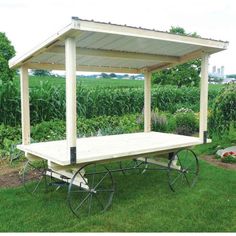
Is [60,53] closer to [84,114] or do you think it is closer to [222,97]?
[222,97]

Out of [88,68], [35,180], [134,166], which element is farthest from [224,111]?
[35,180]

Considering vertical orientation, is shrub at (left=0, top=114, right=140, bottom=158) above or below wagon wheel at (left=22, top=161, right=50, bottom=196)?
above

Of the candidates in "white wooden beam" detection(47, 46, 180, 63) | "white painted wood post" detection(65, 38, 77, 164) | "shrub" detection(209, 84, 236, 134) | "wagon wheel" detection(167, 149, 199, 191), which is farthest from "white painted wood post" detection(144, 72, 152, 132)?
"white painted wood post" detection(65, 38, 77, 164)

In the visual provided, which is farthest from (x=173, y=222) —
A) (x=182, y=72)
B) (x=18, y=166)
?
(x=182, y=72)

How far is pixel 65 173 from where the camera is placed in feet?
15.4

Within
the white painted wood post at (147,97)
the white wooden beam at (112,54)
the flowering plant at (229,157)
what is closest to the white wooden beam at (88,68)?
the white painted wood post at (147,97)

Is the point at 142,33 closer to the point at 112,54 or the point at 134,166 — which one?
the point at 112,54

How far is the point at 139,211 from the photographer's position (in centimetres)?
452

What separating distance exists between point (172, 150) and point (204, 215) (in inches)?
50.6

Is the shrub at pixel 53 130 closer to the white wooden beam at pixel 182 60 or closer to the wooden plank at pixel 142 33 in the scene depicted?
the white wooden beam at pixel 182 60

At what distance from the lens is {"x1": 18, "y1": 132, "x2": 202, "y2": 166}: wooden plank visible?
13.9 ft

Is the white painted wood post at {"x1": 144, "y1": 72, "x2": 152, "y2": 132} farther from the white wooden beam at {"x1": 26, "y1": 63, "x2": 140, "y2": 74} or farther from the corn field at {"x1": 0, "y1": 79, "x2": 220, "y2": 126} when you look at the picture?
the corn field at {"x1": 0, "y1": 79, "x2": 220, "y2": 126}

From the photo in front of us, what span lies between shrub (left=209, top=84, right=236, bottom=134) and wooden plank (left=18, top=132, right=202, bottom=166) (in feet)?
9.16

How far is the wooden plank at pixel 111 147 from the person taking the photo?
4227 millimetres
